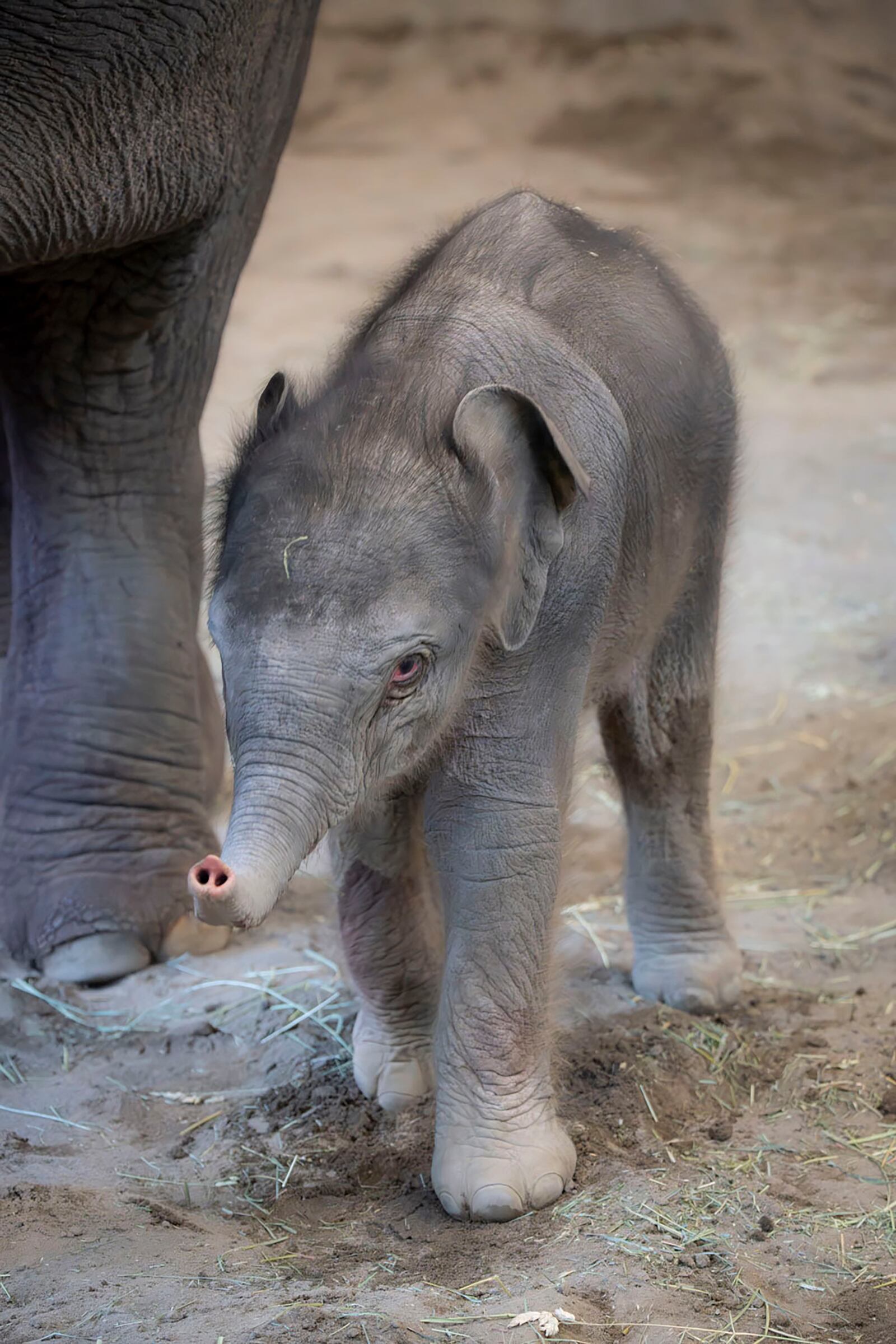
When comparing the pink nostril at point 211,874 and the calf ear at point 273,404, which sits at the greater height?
the calf ear at point 273,404

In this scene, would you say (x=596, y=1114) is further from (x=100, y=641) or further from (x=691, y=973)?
(x=100, y=641)

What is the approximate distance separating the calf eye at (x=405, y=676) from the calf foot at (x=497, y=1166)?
81cm

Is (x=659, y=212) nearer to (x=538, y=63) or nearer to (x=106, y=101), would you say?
(x=538, y=63)

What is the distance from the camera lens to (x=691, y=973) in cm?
384

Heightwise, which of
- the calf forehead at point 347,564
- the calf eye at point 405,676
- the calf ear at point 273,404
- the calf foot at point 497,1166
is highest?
the calf ear at point 273,404

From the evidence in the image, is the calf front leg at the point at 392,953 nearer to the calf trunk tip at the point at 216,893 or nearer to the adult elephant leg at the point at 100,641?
the adult elephant leg at the point at 100,641

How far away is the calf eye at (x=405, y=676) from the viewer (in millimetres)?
2656

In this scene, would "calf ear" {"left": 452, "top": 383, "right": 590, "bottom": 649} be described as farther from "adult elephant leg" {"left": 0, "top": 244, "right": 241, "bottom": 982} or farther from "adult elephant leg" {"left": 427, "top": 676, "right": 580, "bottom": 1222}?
"adult elephant leg" {"left": 0, "top": 244, "right": 241, "bottom": 982}

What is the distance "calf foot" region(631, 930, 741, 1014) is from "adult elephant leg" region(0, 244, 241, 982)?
1.04 m

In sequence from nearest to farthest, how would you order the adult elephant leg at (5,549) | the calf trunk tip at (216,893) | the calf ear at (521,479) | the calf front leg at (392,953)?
1. the calf trunk tip at (216,893)
2. the calf ear at (521,479)
3. the calf front leg at (392,953)
4. the adult elephant leg at (5,549)

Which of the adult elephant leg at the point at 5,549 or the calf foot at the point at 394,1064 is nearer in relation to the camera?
the calf foot at the point at 394,1064

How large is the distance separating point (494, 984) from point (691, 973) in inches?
37.8

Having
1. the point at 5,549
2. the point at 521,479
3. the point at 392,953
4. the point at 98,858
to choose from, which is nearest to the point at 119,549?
the point at 5,549

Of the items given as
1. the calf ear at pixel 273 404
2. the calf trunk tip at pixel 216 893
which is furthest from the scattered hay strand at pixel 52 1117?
the calf ear at pixel 273 404
